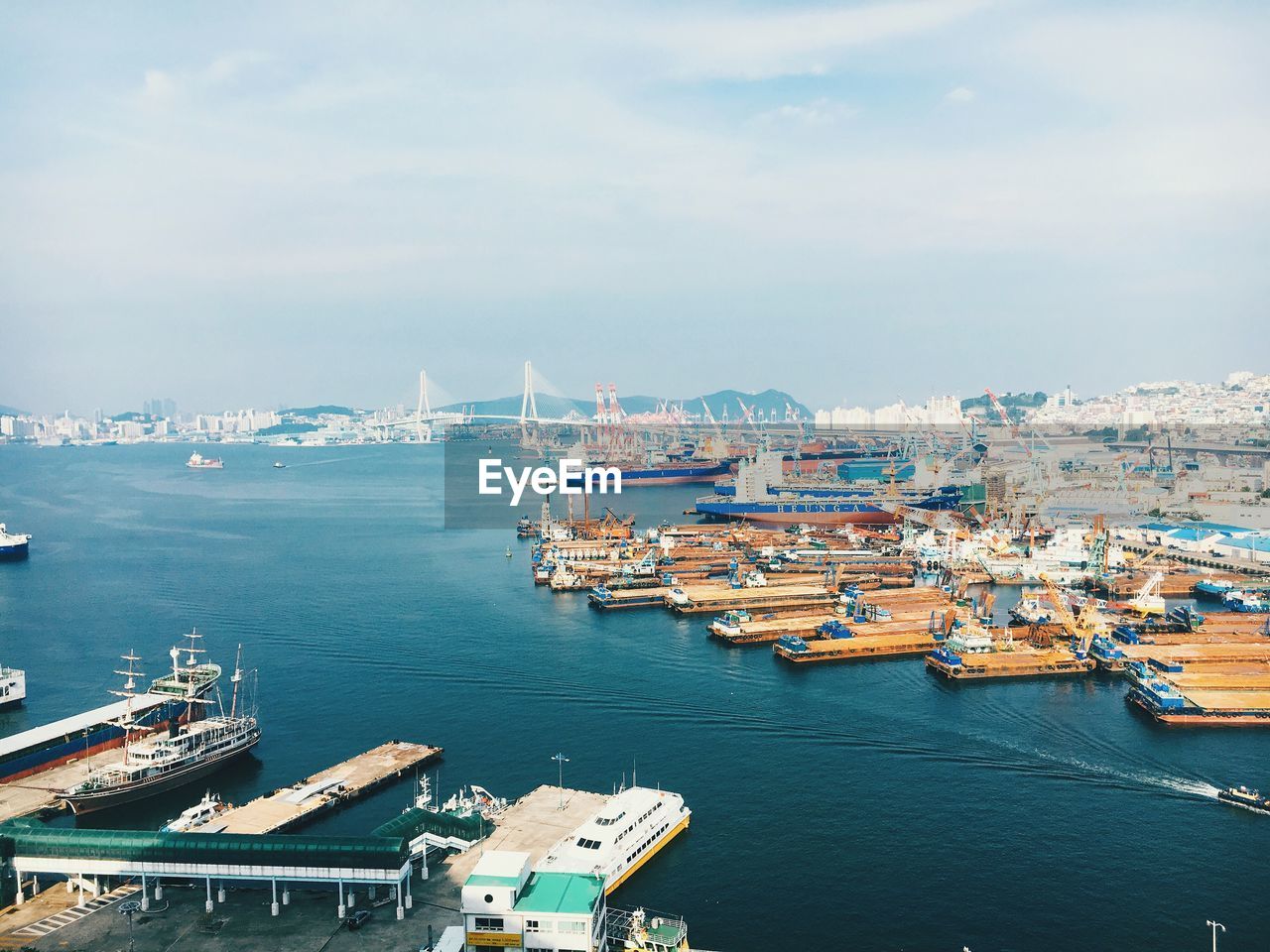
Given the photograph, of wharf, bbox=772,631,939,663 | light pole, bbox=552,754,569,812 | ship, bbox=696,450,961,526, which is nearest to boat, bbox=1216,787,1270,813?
wharf, bbox=772,631,939,663

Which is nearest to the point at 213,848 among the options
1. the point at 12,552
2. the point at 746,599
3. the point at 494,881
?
the point at 494,881

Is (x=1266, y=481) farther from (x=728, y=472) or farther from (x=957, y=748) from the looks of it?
(x=957, y=748)

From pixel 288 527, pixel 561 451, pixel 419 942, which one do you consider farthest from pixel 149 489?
pixel 419 942

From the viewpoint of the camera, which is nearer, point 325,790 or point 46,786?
point 325,790

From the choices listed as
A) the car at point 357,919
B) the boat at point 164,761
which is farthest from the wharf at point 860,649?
the car at point 357,919

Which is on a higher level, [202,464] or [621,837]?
[202,464]

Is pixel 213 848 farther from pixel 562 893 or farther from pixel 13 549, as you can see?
pixel 13 549
